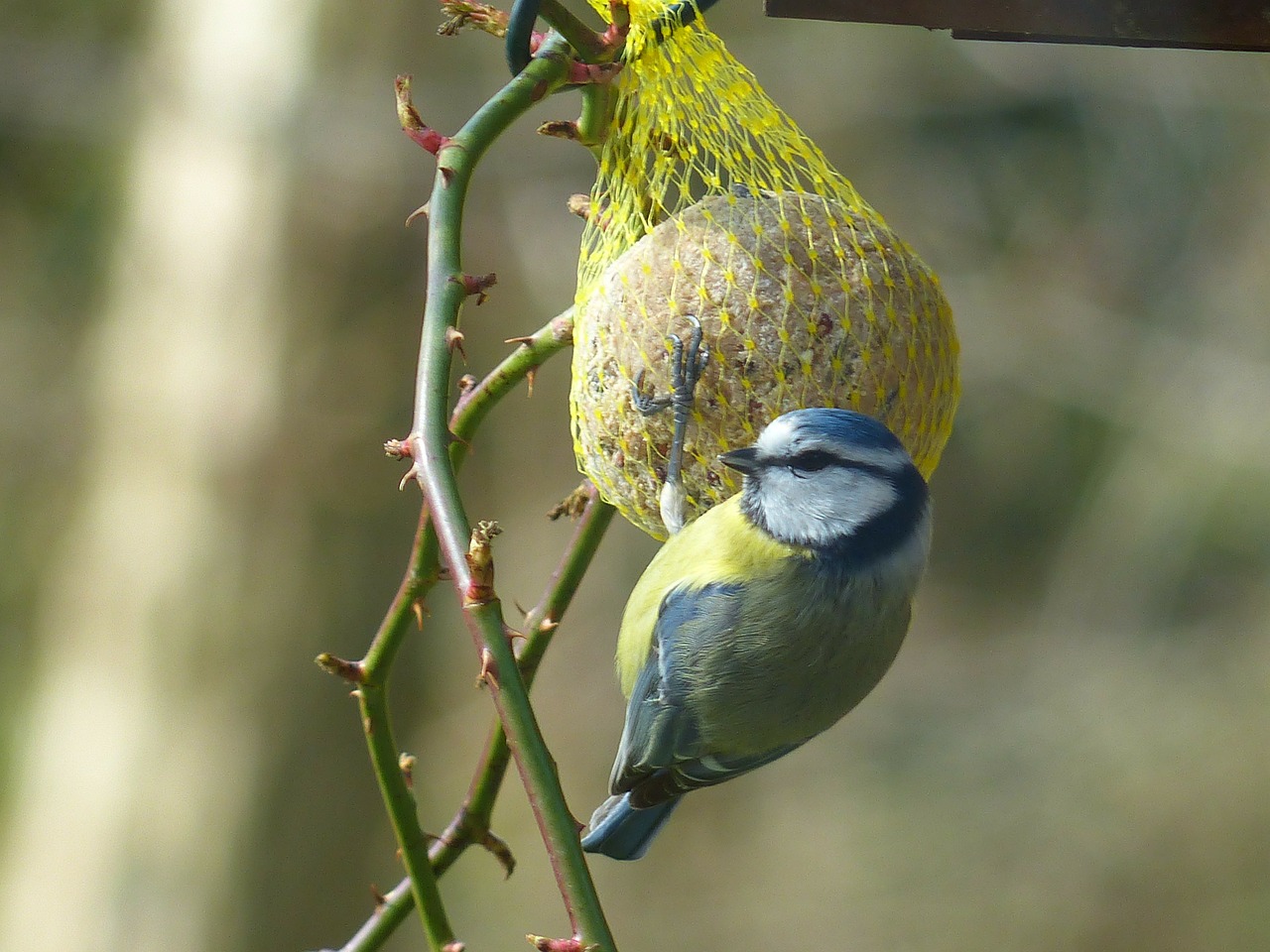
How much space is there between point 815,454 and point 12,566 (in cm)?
401

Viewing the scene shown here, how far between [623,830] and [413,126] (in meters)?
0.92

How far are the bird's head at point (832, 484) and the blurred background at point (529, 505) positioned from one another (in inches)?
84.4

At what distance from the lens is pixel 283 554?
132 inches

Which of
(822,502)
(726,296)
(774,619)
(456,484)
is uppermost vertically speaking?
(726,296)

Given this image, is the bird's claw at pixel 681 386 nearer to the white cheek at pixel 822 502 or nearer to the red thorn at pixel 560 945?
the white cheek at pixel 822 502

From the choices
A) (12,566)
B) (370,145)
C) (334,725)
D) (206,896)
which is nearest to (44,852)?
(206,896)

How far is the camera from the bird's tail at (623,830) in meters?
1.64

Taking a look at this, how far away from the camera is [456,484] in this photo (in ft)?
3.24

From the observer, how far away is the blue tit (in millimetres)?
1416

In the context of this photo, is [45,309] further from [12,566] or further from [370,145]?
A: [370,145]

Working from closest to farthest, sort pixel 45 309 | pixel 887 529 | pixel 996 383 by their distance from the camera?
1. pixel 887 529
2. pixel 996 383
3. pixel 45 309

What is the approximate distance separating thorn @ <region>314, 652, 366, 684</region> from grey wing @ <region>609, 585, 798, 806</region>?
0.39 metres

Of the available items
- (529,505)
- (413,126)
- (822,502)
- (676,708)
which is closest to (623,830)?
(676,708)

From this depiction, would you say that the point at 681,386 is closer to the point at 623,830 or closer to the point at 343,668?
the point at 343,668
